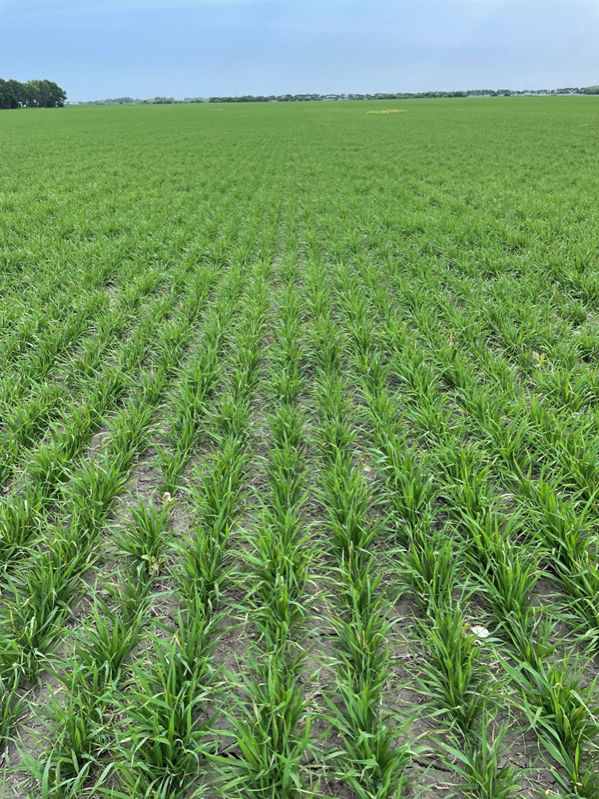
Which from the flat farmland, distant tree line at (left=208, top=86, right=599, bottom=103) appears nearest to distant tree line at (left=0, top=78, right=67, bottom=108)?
distant tree line at (left=208, top=86, right=599, bottom=103)

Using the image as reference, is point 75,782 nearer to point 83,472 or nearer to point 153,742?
point 153,742

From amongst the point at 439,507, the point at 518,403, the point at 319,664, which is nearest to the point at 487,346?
the point at 518,403

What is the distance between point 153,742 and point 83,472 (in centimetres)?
150

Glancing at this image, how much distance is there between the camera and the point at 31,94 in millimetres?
91312

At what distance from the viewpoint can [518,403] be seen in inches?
118

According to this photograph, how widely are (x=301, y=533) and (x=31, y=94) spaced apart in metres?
126

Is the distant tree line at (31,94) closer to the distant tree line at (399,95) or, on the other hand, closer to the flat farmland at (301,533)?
the distant tree line at (399,95)

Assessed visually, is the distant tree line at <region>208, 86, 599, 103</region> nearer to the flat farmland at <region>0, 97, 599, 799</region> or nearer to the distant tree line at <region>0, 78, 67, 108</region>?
the distant tree line at <region>0, 78, 67, 108</region>

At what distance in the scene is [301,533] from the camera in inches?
86.4

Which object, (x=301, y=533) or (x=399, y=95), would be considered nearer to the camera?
(x=301, y=533)

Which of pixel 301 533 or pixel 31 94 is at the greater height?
pixel 31 94

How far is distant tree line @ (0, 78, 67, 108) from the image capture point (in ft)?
270

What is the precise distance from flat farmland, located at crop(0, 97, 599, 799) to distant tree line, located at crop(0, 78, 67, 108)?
363ft

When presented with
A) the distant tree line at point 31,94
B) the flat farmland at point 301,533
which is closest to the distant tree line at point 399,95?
the distant tree line at point 31,94
